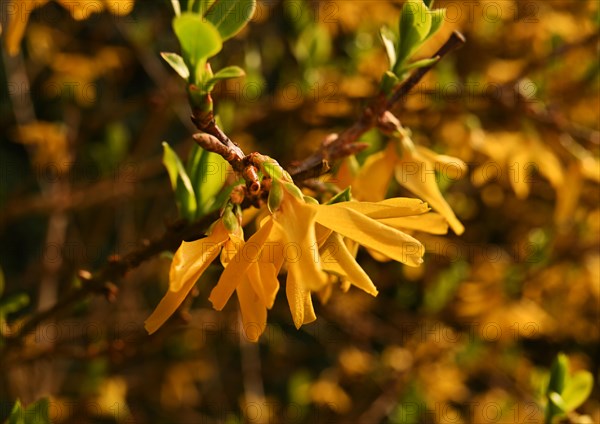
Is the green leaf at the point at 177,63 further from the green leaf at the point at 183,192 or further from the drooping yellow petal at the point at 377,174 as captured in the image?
the drooping yellow petal at the point at 377,174

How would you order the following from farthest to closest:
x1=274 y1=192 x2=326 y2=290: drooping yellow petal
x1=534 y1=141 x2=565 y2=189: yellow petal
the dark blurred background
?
the dark blurred background, x1=534 y1=141 x2=565 y2=189: yellow petal, x1=274 y1=192 x2=326 y2=290: drooping yellow petal

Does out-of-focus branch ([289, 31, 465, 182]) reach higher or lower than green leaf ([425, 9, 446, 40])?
lower

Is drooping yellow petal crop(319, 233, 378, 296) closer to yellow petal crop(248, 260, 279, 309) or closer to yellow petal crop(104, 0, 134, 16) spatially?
yellow petal crop(248, 260, 279, 309)

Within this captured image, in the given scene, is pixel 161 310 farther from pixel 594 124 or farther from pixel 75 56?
pixel 594 124

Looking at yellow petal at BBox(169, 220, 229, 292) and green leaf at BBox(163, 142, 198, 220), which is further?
green leaf at BBox(163, 142, 198, 220)

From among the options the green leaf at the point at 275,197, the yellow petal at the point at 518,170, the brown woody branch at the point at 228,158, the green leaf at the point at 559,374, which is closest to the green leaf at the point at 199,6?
the brown woody branch at the point at 228,158

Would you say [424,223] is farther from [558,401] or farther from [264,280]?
[558,401]

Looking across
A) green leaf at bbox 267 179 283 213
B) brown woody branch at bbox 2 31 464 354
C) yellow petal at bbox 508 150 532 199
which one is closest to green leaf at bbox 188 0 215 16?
brown woody branch at bbox 2 31 464 354
